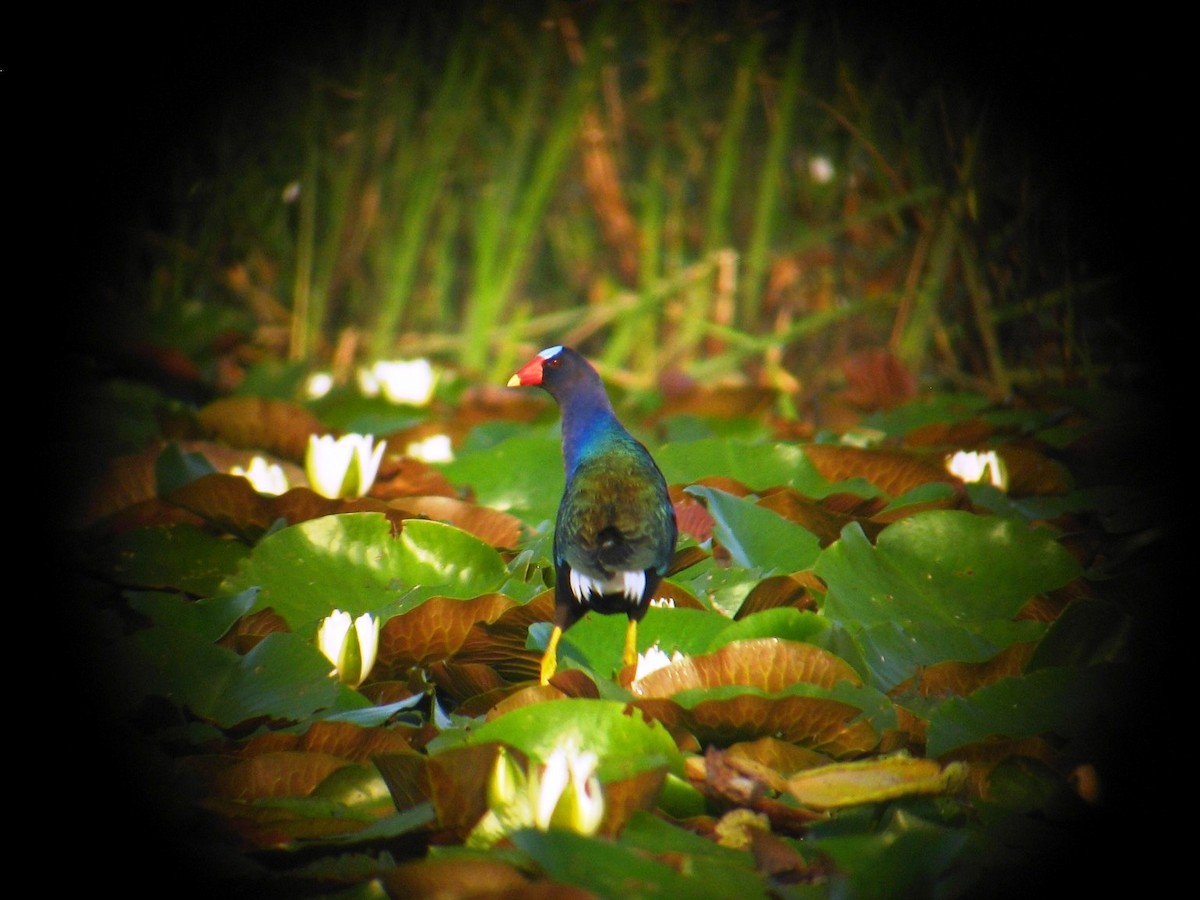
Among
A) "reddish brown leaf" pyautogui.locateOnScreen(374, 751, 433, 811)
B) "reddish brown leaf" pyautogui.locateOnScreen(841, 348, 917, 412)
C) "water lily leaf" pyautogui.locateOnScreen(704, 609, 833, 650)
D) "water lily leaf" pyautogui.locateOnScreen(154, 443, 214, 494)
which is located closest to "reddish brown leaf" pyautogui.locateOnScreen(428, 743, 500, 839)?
"reddish brown leaf" pyautogui.locateOnScreen(374, 751, 433, 811)

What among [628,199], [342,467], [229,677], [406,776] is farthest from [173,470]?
[628,199]

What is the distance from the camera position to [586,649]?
5.94ft

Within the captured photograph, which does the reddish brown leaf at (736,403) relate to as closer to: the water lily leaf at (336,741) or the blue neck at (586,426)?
the blue neck at (586,426)

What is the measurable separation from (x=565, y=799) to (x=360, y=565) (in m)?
0.79

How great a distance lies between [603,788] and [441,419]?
2421 millimetres

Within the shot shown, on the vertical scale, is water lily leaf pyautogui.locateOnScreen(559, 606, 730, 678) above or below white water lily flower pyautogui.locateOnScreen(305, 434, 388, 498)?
below

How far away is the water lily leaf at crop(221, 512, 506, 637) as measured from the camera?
1.90 metres

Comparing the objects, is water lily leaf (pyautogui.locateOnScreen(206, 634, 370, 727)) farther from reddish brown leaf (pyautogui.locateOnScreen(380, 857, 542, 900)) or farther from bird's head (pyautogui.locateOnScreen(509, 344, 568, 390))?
bird's head (pyautogui.locateOnScreen(509, 344, 568, 390))

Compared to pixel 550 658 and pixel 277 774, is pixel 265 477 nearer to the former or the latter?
pixel 550 658

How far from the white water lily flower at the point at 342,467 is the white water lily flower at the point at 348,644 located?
0.71m

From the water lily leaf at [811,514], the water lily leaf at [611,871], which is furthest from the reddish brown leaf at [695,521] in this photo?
the water lily leaf at [611,871]

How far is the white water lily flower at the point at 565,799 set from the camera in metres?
1.23

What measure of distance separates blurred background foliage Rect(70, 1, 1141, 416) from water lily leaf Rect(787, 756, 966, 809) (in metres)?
2.26

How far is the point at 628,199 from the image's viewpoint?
19.7 feet
